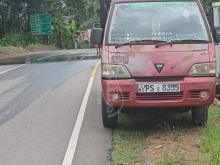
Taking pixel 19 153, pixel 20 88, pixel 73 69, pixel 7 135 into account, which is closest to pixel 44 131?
pixel 7 135

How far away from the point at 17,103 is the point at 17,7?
1640 inches

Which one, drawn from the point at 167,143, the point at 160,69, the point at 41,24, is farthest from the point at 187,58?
the point at 41,24

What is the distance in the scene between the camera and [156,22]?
9.26 m

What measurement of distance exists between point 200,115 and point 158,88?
106 cm

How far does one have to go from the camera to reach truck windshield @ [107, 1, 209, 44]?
899 centimetres

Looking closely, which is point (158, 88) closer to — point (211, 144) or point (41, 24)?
point (211, 144)

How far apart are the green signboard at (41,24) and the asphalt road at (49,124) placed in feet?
125

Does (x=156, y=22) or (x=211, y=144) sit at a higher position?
(x=156, y=22)

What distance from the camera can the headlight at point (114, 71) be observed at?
28.0 feet

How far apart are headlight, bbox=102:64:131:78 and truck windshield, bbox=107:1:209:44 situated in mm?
527

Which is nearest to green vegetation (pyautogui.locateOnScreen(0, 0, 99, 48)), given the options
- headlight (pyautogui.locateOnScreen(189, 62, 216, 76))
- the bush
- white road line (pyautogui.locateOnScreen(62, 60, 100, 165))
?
the bush

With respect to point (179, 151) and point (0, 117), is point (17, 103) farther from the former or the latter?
point (179, 151)

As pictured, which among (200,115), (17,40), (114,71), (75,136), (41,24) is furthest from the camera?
(41,24)

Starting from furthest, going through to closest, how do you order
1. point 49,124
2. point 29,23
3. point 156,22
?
point 29,23
point 49,124
point 156,22
